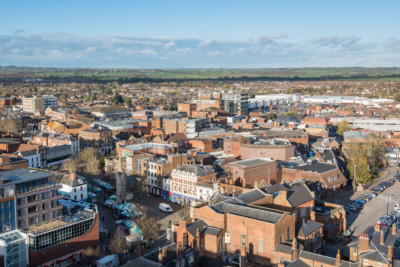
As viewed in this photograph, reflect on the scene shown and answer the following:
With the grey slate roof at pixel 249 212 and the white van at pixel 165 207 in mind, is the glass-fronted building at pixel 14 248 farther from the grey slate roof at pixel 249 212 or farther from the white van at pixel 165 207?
the white van at pixel 165 207

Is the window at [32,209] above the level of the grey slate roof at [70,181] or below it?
above

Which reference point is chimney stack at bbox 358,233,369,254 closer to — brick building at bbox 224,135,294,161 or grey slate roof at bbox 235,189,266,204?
grey slate roof at bbox 235,189,266,204

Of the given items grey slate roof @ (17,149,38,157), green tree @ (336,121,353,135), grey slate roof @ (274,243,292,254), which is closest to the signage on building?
grey slate roof @ (274,243,292,254)

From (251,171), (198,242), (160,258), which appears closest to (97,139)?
(251,171)

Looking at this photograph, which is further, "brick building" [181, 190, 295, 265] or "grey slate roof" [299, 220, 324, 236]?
"grey slate roof" [299, 220, 324, 236]

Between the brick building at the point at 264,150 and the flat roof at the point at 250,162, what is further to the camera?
the brick building at the point at 264,150

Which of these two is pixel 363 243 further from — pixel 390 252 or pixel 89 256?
pixel 89 256

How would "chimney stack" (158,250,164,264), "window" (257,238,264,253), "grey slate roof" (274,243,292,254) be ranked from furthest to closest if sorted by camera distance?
1. "window" (257,238,264,253)
2. "grey slate roof" (274,243,292,254)
3. "chimney stack" (158,250,164,264)

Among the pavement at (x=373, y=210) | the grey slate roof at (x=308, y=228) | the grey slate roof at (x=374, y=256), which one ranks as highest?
the grey slate roof at (x=374, y=256)

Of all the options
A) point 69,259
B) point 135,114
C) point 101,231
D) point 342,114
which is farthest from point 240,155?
point 342,114

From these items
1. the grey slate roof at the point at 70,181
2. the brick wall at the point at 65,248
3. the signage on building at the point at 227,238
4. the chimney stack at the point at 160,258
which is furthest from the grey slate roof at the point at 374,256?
the grey slate roof at the point at 70,181

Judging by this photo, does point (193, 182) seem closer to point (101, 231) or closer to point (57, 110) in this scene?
point (101, 231)
